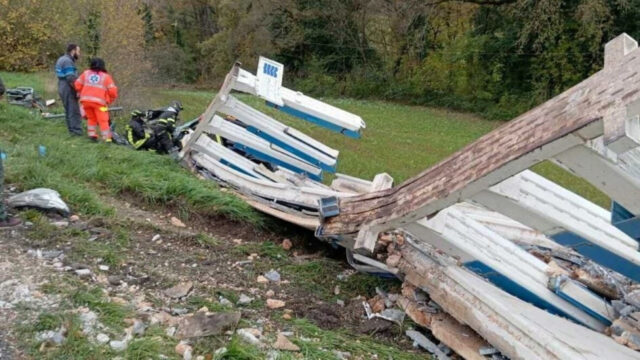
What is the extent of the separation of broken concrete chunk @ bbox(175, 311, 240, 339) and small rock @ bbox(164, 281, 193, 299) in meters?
0.45

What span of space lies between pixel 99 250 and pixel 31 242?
Result: 51 centimetres

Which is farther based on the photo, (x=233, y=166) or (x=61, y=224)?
(x=233, y=166)

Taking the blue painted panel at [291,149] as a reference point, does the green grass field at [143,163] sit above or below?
below

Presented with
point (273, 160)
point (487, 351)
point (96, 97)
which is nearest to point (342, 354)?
point (487, 351)

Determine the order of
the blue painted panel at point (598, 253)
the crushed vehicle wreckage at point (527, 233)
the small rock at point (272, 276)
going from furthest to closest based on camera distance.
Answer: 1. the small rock at point (272, 276)
2. the blue painted panel at point (598, 253)
3. the crushed vehicle wreckage at point (527, 233)

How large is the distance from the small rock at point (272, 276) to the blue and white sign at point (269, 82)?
7.00 ft

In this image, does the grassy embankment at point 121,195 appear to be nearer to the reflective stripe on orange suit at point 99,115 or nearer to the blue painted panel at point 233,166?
the reflective stripe on orange suit at point 99,115

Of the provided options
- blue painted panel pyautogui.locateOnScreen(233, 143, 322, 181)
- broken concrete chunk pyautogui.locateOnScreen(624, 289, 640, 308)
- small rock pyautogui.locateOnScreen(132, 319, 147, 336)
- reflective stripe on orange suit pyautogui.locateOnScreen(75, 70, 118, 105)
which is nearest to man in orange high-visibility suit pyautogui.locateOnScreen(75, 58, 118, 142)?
reflective stripe on orange suit pyautogui.locateOnScreen(75, 70, 118, 105)

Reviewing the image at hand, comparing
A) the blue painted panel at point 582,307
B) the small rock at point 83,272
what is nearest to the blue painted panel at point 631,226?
the blue painted panel at point 582,307

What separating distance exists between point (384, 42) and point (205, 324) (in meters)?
26.4

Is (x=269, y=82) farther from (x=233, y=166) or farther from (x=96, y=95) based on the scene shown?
(x=96, y=95)

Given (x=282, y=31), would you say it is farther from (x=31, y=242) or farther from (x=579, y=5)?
(x=31, y=242)

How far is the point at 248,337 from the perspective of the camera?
347 centimetres

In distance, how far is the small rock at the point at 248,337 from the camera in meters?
3.43
